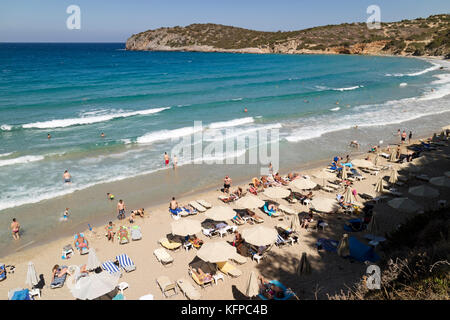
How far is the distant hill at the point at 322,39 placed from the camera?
4033 inches

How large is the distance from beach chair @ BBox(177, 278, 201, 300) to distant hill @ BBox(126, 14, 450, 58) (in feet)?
347

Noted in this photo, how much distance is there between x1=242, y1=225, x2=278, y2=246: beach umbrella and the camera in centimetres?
1109

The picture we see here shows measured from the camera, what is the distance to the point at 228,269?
34.7ft

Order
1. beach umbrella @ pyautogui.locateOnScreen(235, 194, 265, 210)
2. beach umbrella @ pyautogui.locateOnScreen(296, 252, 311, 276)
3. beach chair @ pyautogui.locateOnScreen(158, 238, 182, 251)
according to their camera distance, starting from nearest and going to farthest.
Answer: 1. beach umbrella @ pyautogui.locateOnScreen(296, 252, 311, 276)
2. beach chair @ pyautogui.locateOnScreen(158, 238, 182, 251)
3. beach umbrella @ pyautogui.locateOnScreen(235, 194, 265, 210)

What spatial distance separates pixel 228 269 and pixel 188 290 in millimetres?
1582

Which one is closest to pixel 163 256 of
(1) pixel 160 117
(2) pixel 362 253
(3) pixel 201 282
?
(3) pixel 201 282

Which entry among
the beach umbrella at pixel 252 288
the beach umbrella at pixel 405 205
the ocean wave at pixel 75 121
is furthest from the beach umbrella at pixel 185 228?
the ocean wave at pixel 75 121

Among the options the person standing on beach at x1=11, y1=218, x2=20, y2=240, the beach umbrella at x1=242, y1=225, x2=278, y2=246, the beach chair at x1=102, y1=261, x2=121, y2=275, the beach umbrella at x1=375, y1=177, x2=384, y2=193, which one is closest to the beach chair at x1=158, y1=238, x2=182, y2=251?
the beach chair at x1=102, y1=261, x2=121, y2=275

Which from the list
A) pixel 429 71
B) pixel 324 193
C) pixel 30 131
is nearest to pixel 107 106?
pixel 30 131

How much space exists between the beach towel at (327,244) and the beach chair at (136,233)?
7202mm

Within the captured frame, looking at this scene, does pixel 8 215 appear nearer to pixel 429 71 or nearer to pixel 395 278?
pixel 395 278

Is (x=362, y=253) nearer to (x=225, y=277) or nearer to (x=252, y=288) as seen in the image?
(x=252, y=288)

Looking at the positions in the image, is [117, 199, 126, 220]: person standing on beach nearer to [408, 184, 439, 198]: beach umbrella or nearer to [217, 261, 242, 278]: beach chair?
[217, 261, 242, 278]: beach chair

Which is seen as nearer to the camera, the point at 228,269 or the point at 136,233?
the point at 228,269
